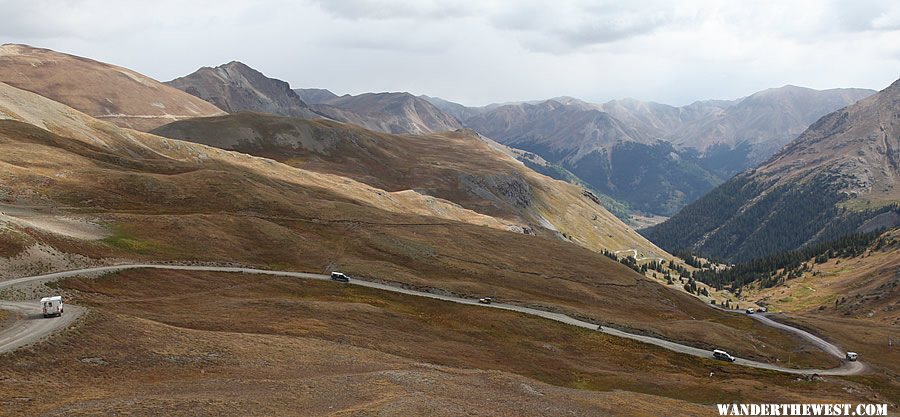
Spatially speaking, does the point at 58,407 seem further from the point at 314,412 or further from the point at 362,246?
the point at 362,246

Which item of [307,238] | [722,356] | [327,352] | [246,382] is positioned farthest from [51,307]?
[722,356]

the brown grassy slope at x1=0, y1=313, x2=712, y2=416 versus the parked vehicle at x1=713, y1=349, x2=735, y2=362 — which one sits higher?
the brown grassy slope at x1=0, y1=313, x2=712, y2=416

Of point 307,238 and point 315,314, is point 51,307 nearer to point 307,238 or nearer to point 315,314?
point 315,314

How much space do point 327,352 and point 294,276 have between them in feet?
137

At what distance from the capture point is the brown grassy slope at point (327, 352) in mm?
42281

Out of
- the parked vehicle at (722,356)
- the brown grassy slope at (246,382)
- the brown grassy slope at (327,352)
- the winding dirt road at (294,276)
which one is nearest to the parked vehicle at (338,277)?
the winding dirt road at (294,276)

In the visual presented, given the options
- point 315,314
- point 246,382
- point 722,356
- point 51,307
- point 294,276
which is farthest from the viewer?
point 294,276

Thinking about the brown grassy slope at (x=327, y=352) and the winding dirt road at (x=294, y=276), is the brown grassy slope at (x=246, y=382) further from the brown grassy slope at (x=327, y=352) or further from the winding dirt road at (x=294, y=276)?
the winding dirt road at (x=294, y=276)

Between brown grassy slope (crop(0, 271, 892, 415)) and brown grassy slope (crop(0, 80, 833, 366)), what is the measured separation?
1419 centimetres

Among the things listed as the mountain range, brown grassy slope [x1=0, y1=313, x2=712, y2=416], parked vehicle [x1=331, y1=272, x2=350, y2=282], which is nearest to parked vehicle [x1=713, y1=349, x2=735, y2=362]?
the mountain range

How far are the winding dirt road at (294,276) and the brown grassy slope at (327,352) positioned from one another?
9.40 ft

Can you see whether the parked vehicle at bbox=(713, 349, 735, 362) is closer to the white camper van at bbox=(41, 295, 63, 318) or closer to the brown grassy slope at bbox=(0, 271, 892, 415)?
the brown grassy slope at bbox=(0, 271, 892, 415)

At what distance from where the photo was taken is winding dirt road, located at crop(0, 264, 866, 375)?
4578 centimetres

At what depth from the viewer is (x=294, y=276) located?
96125 mm
